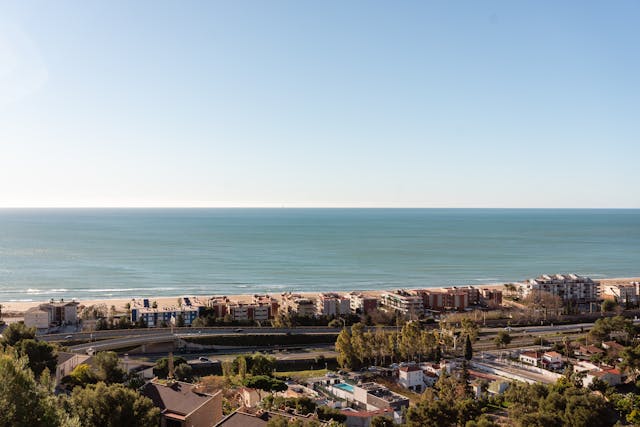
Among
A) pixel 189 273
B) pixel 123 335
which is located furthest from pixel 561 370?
pixel 189 273

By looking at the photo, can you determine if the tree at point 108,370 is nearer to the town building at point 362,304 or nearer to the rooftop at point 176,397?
the rooftop at point 176,397

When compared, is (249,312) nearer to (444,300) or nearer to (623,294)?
(444,300)

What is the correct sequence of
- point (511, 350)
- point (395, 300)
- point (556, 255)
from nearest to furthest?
point (511, 350)
point (395, 300)
point (556, 255)

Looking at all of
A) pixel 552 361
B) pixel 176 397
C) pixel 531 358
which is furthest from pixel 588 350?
pixel 176 397

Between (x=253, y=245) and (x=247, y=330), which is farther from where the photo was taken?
(x=253, y=245)

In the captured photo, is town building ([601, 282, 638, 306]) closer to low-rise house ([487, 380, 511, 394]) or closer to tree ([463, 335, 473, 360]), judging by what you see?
tree ([463, 335, 473, 360])

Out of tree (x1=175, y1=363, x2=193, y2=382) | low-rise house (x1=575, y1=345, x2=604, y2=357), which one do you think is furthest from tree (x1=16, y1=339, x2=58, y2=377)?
low-rise house (x1=575, y1=345, x2=604, y2=357)

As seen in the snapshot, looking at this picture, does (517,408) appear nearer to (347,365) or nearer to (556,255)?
(347,365)
